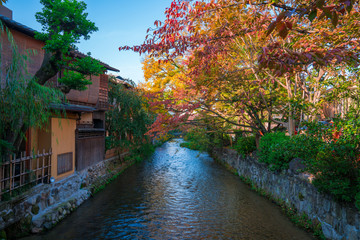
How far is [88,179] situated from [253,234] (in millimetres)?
8977

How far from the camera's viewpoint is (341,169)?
600 cm

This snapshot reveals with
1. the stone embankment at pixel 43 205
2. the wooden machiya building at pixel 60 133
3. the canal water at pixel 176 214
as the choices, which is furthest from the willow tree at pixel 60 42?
the canal water at pixel 176 214

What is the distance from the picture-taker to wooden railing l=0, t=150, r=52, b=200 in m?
7.04

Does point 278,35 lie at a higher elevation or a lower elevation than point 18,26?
lower

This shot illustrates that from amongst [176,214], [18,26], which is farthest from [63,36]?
[176,214]

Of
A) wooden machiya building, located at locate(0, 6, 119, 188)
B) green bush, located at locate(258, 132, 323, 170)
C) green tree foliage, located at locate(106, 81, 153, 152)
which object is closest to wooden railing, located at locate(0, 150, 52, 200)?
wooden machiya building, located at locate(0, 6, 119, 188)

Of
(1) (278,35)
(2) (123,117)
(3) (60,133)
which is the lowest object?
(3) (60,133)

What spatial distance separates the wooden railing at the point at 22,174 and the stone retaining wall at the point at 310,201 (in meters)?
9.45

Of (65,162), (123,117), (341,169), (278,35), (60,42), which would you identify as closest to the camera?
(278,35)

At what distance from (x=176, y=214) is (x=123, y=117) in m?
10.7

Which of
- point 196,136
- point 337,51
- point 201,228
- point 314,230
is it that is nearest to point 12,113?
point 201,228

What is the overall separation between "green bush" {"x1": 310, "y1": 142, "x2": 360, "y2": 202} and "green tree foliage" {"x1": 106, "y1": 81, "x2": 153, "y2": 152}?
46.8 feet

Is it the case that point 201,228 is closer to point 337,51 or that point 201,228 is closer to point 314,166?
point 314,166

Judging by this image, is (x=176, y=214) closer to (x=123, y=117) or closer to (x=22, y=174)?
(x=22, y=174)
